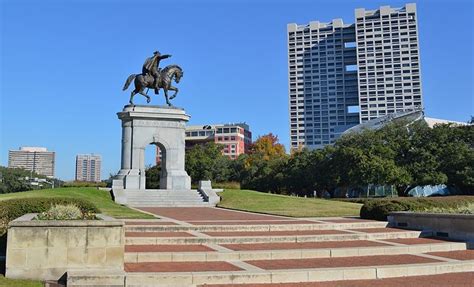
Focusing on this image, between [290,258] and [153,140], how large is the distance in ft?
84.6

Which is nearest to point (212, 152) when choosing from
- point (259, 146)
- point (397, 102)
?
point (259, 146)

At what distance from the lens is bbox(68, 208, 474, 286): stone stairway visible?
8148 millimetres

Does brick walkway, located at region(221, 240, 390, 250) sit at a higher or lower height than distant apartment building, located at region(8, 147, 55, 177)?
lower

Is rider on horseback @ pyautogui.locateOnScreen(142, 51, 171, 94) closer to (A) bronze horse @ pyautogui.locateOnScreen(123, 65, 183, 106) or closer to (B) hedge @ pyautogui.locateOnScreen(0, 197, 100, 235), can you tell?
(A) bronze horse @ pyautogui.locateOnScreen(123, 65, 183, 106)

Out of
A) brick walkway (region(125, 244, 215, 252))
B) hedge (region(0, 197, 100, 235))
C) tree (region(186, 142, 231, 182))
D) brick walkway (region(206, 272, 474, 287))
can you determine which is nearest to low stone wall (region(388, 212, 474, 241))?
brick walkway (region(206, 272, 474, 287))

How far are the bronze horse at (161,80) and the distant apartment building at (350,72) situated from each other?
109 meters

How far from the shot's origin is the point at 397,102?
504 ft

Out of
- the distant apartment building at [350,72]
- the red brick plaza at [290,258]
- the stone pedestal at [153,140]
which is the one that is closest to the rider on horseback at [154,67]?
the stone pedestal at [153,140]

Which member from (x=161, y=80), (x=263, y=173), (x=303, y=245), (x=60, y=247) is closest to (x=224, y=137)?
(x=263, y=173)

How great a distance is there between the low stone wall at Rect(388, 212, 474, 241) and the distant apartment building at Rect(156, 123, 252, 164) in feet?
433

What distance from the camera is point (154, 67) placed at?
3581cm

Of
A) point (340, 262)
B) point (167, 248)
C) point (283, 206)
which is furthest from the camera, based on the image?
point (283, 206)

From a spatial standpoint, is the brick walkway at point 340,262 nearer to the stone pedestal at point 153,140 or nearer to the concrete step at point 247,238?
the concrete step at point 247,238

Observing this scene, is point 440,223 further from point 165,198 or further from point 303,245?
point 165,198
